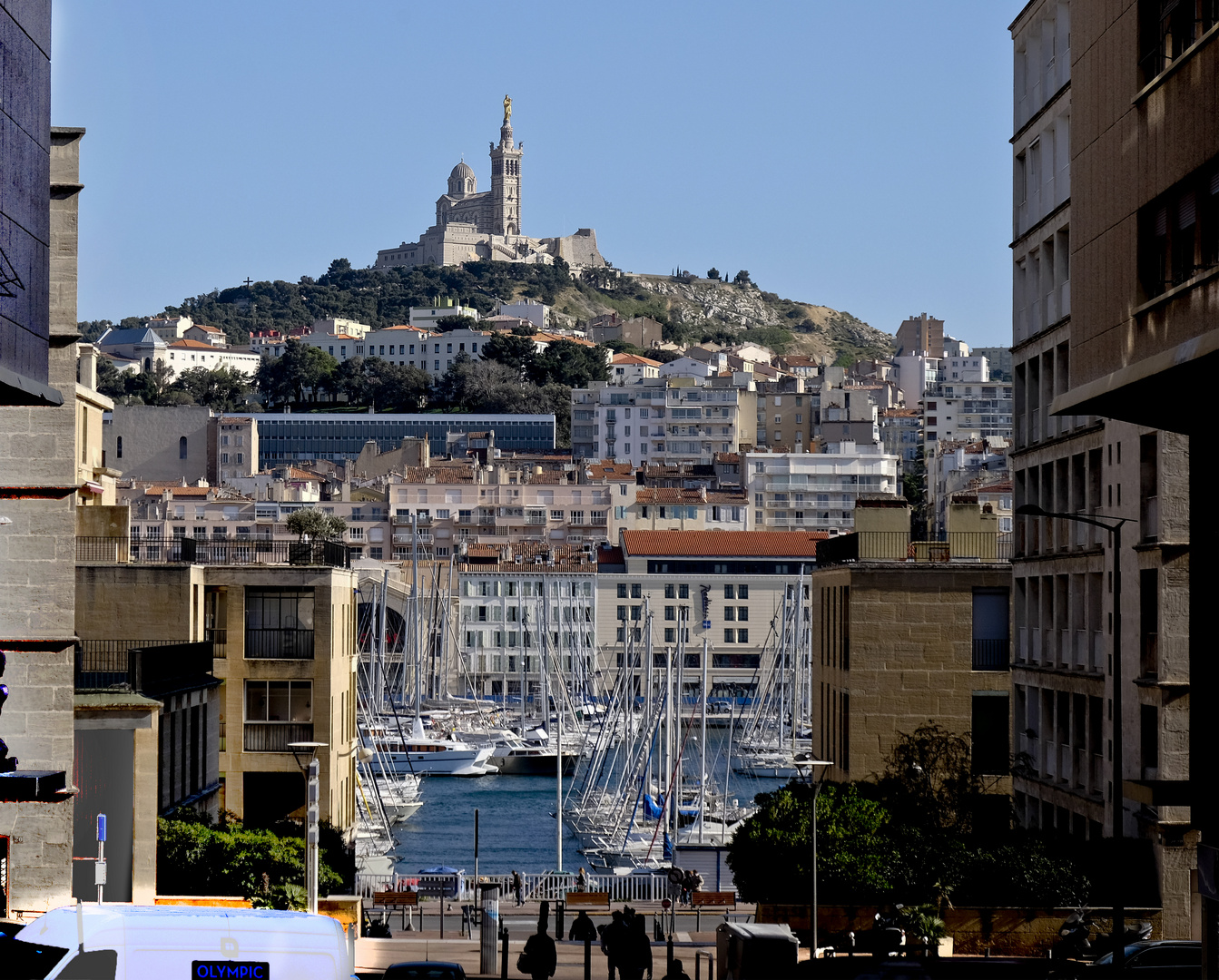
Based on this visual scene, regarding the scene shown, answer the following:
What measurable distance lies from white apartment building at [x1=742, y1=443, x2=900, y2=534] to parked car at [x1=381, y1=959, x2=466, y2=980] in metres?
142

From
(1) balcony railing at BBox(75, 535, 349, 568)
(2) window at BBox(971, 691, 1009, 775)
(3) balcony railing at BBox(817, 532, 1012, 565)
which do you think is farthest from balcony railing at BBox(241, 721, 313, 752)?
(2) window at BBox(971, 691, 1009, 775)

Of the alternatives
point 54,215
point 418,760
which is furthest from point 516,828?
point 54,215

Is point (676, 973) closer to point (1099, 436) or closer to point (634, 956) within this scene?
point (634, 956)

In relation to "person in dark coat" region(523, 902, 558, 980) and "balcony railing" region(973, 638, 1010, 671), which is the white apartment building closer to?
"balcony railing" region(973, 638, 1010, 671)

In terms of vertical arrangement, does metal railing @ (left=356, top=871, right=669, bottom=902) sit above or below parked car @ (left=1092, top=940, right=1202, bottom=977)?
below

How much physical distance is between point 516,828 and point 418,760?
21.6m

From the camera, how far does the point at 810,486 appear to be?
16600cm

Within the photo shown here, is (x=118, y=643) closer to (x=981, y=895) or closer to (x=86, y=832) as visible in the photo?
(x=86, y=832)

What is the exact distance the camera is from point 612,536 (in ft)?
513

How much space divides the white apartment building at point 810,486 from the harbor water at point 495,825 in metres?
57.1

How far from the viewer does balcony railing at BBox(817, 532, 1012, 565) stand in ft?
131

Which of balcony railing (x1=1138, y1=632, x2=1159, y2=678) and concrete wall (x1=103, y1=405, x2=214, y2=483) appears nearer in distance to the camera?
balcony railing (x1=1138, y1=632, x2=1159, y2=678)

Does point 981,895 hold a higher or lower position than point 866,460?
lower

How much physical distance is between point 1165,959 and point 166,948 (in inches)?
565
